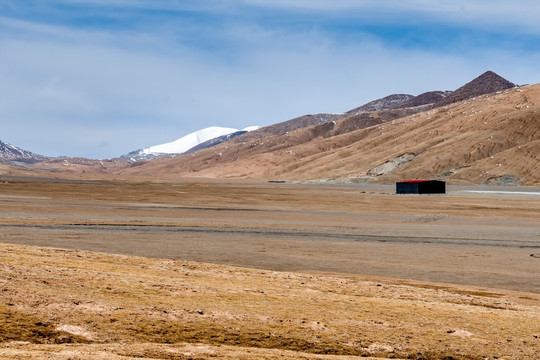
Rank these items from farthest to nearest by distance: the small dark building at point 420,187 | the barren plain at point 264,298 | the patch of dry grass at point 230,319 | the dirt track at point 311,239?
the small dark building at point 420,187 → the dirt track at point 311,239 → the barren plain at point 264,298 → the patch of dry grass at point 230,319

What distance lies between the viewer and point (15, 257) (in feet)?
56.7

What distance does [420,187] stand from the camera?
9788 cm

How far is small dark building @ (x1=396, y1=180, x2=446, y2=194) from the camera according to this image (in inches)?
3853

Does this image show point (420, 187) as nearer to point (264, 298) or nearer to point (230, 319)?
point (264, 298)

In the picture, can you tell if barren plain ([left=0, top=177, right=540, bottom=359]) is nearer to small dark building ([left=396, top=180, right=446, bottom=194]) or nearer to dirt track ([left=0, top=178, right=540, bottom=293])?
dirt track ([left=0, top=178, right=540, bottom=293])

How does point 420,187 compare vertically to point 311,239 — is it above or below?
above

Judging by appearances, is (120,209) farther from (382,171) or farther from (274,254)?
(382,171)

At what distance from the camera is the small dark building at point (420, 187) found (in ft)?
321

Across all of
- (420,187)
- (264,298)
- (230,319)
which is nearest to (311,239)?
(264,298)

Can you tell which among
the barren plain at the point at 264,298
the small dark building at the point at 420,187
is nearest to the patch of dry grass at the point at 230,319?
the barren plain at the point at 264,298

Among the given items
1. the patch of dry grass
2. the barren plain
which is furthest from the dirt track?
the patch of dry grass

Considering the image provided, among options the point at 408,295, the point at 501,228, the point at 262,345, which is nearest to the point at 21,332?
the point at 262,345

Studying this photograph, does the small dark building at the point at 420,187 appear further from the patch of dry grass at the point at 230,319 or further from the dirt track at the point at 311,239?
the patch of dry grass at the point at 230,319

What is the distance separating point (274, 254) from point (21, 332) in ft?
55.9
